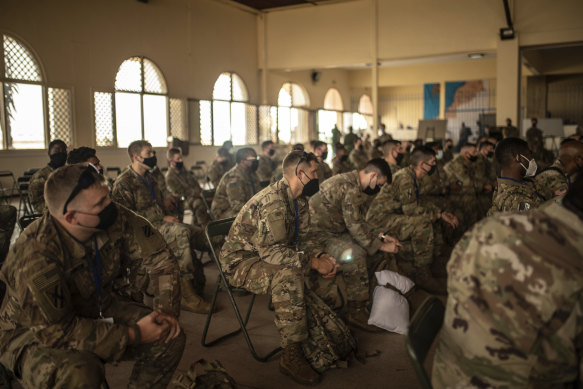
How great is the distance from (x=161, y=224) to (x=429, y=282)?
2613mm

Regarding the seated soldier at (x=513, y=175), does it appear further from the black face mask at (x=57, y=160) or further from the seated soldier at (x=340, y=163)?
the seated soldier at (x=340, y=163)

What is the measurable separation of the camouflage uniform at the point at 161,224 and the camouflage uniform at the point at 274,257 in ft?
3.89

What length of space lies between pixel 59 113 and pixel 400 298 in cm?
906

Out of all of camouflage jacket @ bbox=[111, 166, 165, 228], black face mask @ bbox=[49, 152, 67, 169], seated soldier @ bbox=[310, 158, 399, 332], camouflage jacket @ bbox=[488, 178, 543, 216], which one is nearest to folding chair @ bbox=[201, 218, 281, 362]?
seated soldier @ bbox=[310, 158, 399, 332]

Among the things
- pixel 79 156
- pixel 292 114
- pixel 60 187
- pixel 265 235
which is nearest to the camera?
pixel 60 187

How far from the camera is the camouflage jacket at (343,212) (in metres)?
3.89

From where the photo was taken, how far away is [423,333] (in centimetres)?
166

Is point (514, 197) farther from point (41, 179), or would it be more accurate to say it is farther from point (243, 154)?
point (41, 179)

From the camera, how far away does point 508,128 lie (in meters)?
10.2

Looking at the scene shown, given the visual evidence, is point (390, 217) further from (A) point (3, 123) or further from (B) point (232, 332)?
(A) point (3, 123)

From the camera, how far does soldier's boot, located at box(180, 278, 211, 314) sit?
13.2 feet

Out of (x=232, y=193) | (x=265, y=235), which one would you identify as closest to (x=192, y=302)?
(x=265, y=235)

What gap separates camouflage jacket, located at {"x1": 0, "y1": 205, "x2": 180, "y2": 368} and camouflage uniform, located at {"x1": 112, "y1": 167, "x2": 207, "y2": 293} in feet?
6.07

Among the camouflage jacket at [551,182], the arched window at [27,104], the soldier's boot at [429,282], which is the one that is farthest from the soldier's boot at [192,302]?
the arched window at [27,104]
